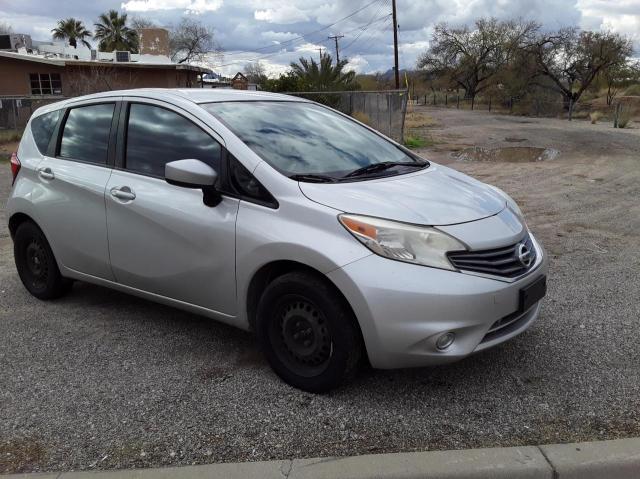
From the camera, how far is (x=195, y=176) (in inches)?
142

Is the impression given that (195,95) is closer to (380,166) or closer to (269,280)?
(380,166)

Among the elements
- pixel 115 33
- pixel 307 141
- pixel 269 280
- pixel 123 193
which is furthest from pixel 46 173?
pixel 115 33

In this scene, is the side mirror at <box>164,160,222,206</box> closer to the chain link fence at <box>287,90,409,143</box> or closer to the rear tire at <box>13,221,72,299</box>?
the rear tire at <box>13,221,72,299</box>

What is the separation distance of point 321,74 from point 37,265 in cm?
1971

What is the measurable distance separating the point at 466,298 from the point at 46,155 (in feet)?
11.9

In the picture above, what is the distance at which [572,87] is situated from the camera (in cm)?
4156

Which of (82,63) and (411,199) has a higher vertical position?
(82,63)

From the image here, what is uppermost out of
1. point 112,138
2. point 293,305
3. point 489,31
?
point 489,31

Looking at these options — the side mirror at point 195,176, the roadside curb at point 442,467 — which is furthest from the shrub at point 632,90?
the roadside curb at point 442,467

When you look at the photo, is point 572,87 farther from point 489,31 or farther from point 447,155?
point 447,155

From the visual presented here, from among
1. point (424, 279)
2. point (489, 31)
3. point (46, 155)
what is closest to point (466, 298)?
point (424, 279)

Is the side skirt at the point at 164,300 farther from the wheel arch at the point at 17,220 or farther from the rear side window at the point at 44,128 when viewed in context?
the rear side window at the point at 44,128

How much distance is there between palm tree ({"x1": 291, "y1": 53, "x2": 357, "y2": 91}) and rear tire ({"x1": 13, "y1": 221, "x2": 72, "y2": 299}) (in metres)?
18.8

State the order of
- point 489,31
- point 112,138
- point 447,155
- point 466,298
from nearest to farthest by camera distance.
Answer: point 466,298 → point 112,138 → point 447,155 → point 489,31
